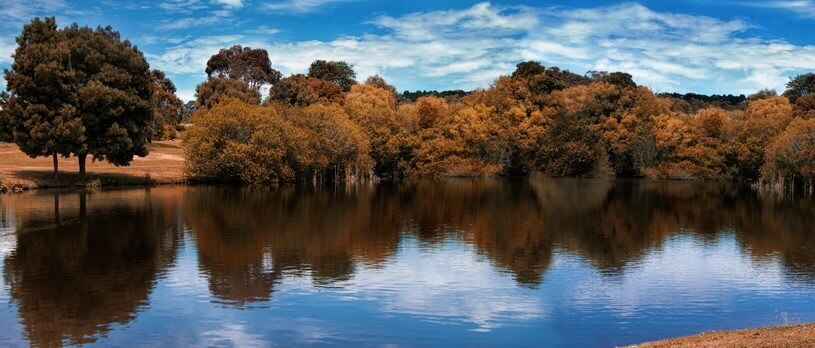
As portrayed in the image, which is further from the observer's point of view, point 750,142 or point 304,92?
point 304,92

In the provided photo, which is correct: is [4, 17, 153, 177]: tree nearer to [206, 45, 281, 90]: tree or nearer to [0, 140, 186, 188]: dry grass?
[0, 140, 186, 188]: dry grass

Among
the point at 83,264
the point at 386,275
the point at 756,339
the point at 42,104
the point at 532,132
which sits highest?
the point at 42,104

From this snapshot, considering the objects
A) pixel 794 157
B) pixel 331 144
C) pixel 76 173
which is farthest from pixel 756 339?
pixel 794 157

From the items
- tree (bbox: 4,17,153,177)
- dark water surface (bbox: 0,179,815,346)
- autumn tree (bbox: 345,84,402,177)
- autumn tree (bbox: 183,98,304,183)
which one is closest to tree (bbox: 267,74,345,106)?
autumn tree (bbox: 345,84,402,177)

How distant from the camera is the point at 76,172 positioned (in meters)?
71.2

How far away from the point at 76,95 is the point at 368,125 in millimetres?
40977

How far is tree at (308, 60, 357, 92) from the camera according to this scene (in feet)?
531

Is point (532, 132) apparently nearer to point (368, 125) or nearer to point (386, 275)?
point (368, 125)

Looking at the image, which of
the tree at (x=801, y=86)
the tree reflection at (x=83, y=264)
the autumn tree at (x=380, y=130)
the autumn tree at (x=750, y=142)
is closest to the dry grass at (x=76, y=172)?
the tree reflection at (x=83, y=264)

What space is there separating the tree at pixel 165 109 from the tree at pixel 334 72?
39.4 m

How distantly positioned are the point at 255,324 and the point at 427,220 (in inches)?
1021

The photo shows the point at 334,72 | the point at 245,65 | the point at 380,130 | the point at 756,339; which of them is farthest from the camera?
the point at 334,72

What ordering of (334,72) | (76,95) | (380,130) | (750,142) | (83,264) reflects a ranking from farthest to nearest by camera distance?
(334,72) → (750,142) → (380,130) → (76,95) → (83,264)

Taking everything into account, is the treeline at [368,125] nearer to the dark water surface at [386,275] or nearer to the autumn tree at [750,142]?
the autumn tree at [750,142]
